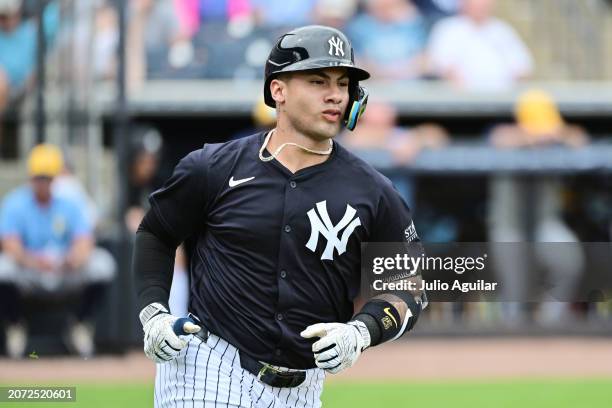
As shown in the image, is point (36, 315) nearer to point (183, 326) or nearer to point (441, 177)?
point (441, 177)

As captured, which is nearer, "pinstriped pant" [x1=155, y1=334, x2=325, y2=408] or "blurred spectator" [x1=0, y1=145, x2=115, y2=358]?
"pinstriped pant" [x1=155, y1=334, x2=325, y2=408]

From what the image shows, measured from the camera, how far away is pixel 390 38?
13461mm

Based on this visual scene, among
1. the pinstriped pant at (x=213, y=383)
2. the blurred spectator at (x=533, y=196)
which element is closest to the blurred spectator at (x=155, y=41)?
the blurred spectator at (x=533, y=196)

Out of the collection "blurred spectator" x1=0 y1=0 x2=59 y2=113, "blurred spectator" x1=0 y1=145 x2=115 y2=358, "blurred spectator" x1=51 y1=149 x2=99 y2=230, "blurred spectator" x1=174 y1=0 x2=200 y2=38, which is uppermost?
"blurred spectator" x1=174 y1=0 x2=200 y2=38

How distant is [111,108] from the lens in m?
12.8

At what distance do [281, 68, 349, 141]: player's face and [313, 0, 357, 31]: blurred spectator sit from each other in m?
8.81

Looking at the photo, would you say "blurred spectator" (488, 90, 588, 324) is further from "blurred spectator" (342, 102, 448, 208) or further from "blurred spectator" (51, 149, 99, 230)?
"blurred spectator" (51, 149, 99, 230)

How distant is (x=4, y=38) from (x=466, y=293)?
7.73m

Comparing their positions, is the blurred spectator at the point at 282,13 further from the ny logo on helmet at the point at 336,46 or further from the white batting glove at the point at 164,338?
the white batting glove at the point at 164,338

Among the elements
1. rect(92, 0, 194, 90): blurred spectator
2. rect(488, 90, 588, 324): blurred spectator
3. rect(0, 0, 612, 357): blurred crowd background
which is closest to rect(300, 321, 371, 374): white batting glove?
Result: rect(0, 0, 612, 357): blurred crowd background

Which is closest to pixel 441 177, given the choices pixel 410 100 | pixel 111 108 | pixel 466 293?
pixel 410 100

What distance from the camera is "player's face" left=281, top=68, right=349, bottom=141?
453 cm

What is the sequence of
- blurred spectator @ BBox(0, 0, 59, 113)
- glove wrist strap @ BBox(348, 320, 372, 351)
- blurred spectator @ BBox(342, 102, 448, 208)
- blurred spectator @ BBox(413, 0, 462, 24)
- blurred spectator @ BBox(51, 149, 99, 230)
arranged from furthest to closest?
blurred spectator @ BBox(413, 0, 462, 24) < blurred spectator @ BBox(342, 102, 448, 208) < blurred spectator @ BBox(0, 0, 59, 113) < blurred spectator @ BBox(51, 149, 99, 230) < glove wrist strap @ BBox(348, 320, 372, 351)

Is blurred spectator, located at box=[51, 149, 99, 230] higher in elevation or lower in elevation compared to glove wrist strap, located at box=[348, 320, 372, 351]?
higher
